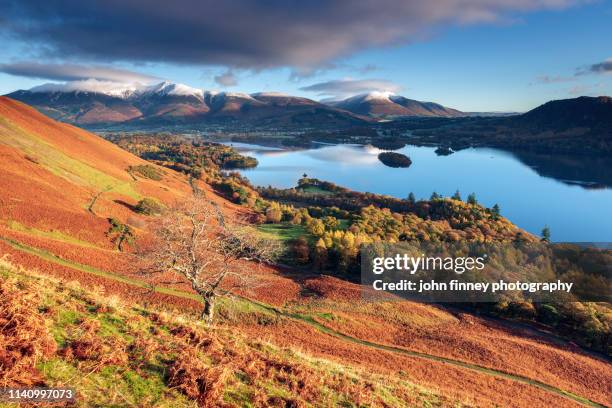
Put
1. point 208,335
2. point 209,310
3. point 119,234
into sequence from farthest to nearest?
point 119,234 < point 209,310 < point 208,335

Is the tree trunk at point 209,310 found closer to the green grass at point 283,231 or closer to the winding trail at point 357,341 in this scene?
the winding trail at point 357,341

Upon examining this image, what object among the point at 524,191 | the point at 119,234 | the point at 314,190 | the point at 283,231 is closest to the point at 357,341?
the point at 119,234

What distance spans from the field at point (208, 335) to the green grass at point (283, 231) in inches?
16.4

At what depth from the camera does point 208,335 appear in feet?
47.8

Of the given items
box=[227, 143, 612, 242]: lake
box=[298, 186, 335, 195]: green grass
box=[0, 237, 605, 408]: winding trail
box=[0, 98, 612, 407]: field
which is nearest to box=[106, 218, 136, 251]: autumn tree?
box=[0, 98, 612, 407]: field

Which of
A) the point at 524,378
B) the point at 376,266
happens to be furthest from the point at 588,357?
the point at 376,266

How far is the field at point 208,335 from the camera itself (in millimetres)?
10391

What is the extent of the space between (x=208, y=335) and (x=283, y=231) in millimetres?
57440

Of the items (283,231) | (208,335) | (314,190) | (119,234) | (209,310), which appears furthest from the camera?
(314,190)

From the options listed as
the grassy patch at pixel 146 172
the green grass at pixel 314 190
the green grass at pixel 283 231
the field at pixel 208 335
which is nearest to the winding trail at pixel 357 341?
the field at pixel 208 335

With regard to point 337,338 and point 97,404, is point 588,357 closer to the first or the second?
point 337,338

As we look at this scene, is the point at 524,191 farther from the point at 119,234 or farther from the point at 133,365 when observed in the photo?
the point at 133,365

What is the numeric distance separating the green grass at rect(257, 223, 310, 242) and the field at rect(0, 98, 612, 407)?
42cm

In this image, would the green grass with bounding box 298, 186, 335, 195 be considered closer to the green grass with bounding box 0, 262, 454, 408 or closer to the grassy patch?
the grassy patch
